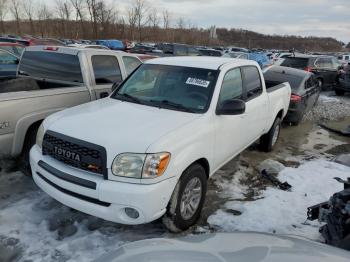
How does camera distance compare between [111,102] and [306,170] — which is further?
[306,170]

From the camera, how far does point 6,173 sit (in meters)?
5.28

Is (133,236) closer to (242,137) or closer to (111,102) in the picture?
(111,102)

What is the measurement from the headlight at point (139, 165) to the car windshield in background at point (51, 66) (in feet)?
9.35

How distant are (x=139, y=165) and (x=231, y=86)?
211 centimetres

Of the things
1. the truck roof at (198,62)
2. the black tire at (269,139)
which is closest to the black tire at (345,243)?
the truck roof at (198,62)

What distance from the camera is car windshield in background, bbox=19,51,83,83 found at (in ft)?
19.4

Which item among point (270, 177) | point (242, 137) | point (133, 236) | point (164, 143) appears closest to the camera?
point (164, 143)

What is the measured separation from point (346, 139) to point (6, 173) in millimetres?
7399

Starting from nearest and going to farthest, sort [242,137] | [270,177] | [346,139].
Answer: [242,137], [270,177], [346,139]

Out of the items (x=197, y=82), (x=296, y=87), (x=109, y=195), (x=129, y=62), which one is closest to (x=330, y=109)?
(x=296, y=87)

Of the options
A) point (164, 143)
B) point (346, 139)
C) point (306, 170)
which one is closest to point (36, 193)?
point (164, 143)

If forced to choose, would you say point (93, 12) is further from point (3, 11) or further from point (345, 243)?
point (345, 243)

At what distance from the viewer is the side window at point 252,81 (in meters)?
5.45

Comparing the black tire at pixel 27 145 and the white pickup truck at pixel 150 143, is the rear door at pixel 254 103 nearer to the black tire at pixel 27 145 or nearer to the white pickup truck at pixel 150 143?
the white pickup truck at pixel 150 143
